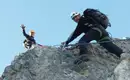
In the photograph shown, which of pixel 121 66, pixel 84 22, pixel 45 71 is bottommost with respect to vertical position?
pixel 121 66

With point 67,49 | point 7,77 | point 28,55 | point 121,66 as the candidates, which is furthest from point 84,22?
point 121,66

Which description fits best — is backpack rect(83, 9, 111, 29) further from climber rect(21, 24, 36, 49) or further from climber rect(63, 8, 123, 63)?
climber rect(21, 24, 36, 49)

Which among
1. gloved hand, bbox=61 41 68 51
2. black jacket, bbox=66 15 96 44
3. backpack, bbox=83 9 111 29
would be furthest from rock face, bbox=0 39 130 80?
backpack, bbox=83 9 111 29

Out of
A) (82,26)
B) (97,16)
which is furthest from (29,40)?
(97,16)

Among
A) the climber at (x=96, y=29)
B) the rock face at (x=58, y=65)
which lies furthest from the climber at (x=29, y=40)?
the climber at (x=96, y=29)

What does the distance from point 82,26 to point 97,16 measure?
0.63 meters

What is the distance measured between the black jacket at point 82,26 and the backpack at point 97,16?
0.37ft

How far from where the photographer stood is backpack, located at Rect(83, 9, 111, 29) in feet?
43.4

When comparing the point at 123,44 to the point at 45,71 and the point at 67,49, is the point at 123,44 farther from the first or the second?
the point at 45,71

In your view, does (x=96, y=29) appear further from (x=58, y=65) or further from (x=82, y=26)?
(x=58, y=65)

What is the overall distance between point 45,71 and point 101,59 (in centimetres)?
181

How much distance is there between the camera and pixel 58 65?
41.7ft

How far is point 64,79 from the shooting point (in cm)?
1197

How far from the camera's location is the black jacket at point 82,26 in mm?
13406
